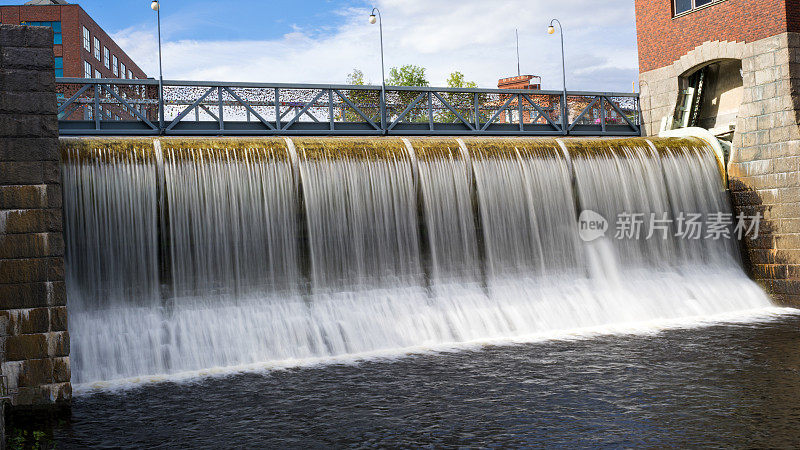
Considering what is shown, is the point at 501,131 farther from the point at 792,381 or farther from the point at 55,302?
the point at 55,302

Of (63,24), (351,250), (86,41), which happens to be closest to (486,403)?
(351,250)

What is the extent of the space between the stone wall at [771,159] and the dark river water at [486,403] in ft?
22.2

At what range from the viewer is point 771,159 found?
1878 centimetres

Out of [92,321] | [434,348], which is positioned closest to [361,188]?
[434,348]

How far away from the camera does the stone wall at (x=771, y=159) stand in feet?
60.2

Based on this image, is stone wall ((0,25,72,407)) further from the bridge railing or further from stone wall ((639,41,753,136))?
stone wall ((639,41,753,136))

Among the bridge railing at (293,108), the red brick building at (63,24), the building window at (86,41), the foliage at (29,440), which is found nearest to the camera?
the foliage at (29,440)

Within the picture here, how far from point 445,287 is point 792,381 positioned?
717cm

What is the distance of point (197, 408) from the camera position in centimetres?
962

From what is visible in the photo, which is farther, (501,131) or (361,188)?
(501,131)

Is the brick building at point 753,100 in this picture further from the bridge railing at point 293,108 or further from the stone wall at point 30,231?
the stone wall at point 30,231

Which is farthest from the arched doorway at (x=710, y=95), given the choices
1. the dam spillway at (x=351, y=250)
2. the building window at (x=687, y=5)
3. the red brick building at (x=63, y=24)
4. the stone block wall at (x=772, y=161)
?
the red brick building at (x=63, y=24)

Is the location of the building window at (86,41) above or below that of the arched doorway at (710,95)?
above

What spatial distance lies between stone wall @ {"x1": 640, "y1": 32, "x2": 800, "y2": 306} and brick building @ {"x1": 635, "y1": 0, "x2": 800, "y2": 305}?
2 centimetres
